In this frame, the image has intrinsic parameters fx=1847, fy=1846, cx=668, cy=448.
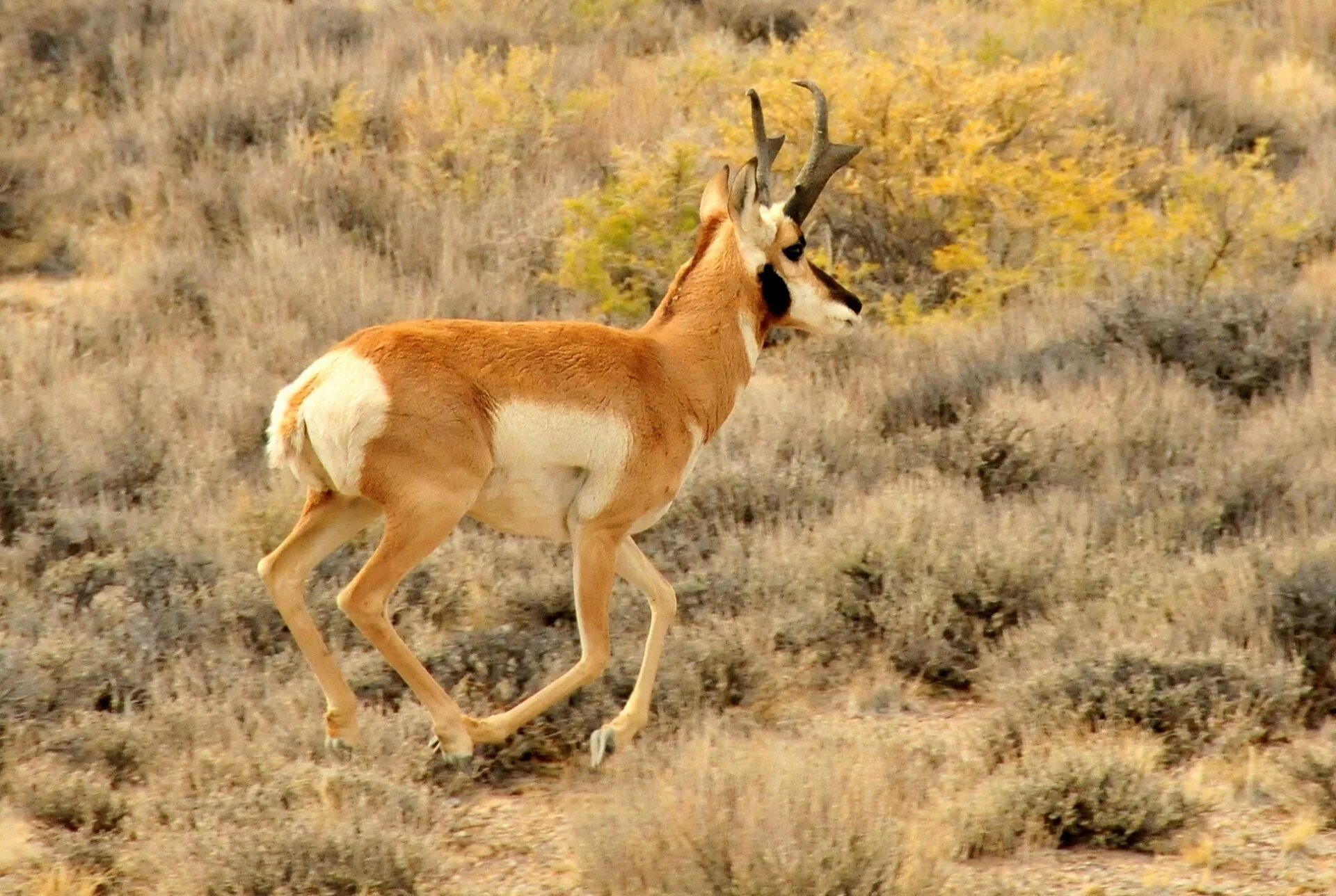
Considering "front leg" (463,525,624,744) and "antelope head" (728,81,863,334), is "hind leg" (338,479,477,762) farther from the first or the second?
"antelope head" (728,81,863,334)

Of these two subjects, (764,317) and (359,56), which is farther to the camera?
(359,56)

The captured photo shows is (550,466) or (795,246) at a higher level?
(795,246)

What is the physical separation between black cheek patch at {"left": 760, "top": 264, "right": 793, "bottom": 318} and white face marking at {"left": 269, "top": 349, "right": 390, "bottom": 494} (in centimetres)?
173

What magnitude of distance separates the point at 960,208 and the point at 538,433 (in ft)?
23.6

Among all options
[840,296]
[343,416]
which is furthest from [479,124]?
[343,416]

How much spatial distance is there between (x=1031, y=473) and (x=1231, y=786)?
361 centimetres

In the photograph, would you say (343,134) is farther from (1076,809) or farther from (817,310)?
(1076,809)

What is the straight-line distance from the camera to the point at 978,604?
26.3 feet

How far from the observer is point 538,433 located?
654cm

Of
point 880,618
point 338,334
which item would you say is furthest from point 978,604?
point 338,334

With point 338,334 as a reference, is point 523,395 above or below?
above

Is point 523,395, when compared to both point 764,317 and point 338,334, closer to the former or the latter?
point 764,317

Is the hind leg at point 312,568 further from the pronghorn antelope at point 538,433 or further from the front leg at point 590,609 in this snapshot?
the front leg at point 590,609

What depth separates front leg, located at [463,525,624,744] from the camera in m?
6.69
